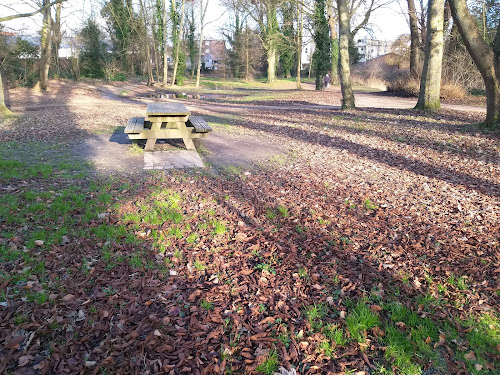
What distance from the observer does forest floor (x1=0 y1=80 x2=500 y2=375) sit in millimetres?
2484

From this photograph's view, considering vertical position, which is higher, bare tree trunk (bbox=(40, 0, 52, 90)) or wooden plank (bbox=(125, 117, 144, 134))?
bare tree trunk (bbox=(40, 0, 52, 90))

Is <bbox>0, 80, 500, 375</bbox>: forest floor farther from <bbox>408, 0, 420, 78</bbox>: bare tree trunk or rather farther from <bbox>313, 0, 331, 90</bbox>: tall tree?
<bbox>313, 0, 331, 90</bbox>: tall tree

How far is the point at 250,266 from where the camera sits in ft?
11.6

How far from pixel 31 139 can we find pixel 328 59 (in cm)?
2484

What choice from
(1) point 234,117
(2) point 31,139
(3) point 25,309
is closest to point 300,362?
(3) point 25,309

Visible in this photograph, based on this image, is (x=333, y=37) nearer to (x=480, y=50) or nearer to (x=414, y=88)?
(x=414, y=88)

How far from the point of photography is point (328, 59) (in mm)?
29062

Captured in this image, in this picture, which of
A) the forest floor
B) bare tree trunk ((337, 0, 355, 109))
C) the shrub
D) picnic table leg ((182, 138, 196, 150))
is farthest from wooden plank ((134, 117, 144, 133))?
the shrub

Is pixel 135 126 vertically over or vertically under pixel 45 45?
under

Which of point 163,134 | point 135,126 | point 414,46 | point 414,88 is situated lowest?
point 163,134

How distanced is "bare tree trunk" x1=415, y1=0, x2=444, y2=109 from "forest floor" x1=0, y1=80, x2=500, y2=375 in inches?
249

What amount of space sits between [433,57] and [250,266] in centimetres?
1161

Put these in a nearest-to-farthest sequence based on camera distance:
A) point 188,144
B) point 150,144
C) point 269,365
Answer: point 269,365, point 150,144, point 188,144

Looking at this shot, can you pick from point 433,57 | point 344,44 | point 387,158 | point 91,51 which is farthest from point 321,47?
point 387,158
